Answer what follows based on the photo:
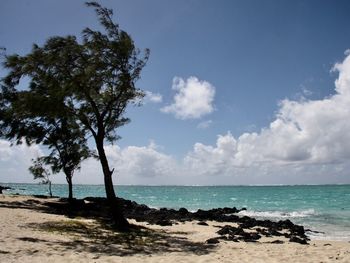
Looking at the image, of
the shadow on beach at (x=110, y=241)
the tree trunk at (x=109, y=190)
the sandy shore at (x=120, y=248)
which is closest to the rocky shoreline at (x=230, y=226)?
the shadow on beach at (x=110, y=241)

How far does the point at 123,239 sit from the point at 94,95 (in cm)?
1031

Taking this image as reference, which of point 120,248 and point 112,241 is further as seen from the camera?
point 112,241

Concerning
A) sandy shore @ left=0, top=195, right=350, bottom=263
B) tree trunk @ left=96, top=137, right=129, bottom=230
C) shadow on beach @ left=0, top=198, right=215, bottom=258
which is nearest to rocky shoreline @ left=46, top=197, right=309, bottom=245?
shadow on beach @ left=0, top=198, right=215, bottom=258

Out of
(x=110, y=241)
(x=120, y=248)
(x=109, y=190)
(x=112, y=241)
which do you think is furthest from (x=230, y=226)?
(x=120, y=248)

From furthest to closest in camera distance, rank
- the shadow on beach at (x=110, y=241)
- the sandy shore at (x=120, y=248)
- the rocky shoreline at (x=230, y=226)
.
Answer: the rocky shoreline at (x=230, y=226) < the shadow on beach at (x=110, y=241) < the sandy shore at (x=120, y=248)

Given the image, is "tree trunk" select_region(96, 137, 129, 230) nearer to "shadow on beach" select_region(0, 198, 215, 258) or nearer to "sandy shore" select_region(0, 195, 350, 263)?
"shadow on beach" select_region(0, 198, 215, 258)

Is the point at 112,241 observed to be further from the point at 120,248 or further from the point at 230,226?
the point at 230,226

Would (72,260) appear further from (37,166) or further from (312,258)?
(37,166)

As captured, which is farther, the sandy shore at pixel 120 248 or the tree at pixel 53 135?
the tree at pixel 53 135

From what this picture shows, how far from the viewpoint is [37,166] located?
5428 cm

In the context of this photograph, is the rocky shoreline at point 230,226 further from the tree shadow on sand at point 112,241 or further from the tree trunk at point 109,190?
the tree trunk at point 109,190

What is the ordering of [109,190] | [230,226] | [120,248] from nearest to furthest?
[120,248] → [109,190] → [230,226]

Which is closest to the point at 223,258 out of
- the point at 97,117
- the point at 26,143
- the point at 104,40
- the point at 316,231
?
the point at 97,117

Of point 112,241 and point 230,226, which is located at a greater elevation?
point 112,241
